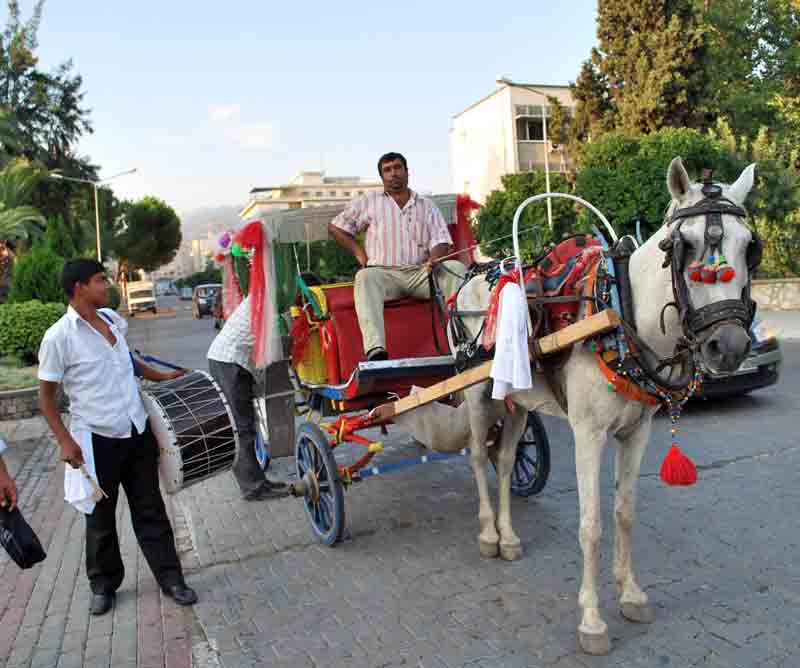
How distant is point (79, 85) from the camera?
39719 mm

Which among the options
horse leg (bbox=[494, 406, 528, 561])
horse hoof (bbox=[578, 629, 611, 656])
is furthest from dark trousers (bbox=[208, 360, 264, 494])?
horse hoof (bbox=[578, 629, 611, 656])

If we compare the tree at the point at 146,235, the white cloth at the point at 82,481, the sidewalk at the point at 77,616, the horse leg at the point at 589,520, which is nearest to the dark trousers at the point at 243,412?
the sidewalk at the point at 77,616

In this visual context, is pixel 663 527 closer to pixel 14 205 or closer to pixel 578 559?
pixel 578 559

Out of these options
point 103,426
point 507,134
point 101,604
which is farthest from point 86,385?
point 507,134

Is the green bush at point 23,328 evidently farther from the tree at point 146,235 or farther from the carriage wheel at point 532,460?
the tree at point 146,235

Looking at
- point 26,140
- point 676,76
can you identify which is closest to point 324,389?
point 676,76

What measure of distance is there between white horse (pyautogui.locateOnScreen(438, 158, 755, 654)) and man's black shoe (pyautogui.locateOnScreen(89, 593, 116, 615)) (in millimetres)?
2725

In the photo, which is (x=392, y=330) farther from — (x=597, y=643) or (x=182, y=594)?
(x=597, y=643)

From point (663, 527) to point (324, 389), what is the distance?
258 centimetres

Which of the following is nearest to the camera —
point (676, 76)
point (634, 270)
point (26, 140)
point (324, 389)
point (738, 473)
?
point (634, 270)

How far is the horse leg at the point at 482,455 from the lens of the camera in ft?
15.8

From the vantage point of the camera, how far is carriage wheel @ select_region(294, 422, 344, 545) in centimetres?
492

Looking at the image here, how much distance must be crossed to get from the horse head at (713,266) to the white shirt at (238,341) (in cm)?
379

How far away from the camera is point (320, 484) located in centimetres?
523
